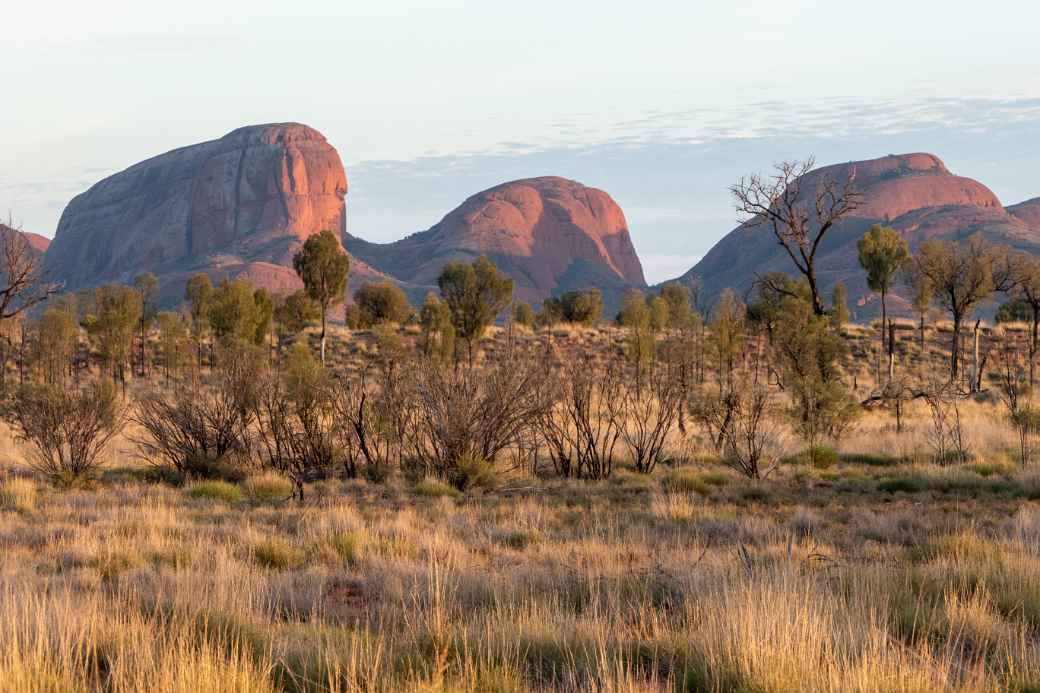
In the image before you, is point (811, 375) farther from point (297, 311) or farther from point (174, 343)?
point (297, 311)

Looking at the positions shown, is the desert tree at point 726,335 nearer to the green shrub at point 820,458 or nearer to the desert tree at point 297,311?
the green shrub at point 820,458

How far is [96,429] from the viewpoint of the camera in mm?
14531

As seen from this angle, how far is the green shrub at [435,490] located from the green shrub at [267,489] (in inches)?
77.3

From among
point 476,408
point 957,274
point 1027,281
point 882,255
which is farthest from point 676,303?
point 476,408

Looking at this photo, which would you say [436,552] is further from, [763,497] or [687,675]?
[763,497]

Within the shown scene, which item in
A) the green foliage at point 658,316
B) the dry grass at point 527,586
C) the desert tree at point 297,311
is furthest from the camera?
the green foliage at point 658,316

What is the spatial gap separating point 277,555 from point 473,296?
3552 cm

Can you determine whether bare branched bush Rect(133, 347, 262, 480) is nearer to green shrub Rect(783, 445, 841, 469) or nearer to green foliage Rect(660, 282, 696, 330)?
green shrub Rect(783, 445, 841, 469)

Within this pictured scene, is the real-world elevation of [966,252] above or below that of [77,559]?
above

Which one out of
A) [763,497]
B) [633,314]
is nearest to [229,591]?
[763,497]

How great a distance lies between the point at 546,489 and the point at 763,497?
10.7ft

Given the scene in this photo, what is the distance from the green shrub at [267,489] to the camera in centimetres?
1305

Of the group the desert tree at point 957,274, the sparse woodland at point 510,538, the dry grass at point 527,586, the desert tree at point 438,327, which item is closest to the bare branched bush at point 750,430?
the sparse woodland at point 510,538

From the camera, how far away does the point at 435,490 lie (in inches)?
529
